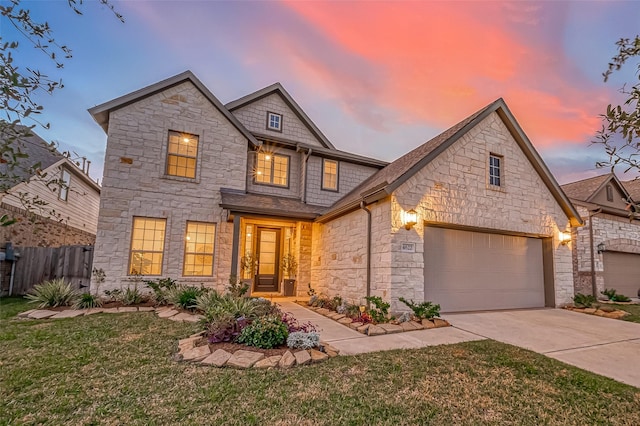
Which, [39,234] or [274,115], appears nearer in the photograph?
[39,234]

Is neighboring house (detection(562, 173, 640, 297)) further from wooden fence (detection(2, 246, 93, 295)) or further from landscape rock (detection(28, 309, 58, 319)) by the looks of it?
wooden fence (detection(2, 246, 93, 295))

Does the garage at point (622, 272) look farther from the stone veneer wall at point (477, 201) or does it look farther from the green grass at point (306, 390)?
the green grass at point (306, 390)

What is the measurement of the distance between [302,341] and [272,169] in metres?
7.84

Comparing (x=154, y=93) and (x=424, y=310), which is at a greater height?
(x=154, y=93)

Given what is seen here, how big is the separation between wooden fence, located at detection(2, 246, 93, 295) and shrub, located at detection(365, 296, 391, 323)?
7.97 meters

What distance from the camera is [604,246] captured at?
12.9m

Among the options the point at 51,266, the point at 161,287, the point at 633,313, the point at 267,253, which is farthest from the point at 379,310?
the point at 51,266

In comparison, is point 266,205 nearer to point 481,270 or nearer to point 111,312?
point 111,312

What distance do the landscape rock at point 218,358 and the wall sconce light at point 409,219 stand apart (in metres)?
4.87

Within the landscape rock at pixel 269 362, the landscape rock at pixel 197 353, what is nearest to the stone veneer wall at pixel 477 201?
the landscape rock at pixel 269 362

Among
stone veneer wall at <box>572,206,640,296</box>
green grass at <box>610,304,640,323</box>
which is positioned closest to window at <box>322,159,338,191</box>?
green grass at <box>610,304,640,323</box>

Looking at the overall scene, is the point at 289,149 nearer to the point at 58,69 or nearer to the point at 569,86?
the point at 569,86

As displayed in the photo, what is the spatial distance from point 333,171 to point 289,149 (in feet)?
6.24

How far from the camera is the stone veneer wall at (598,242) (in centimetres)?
1277
